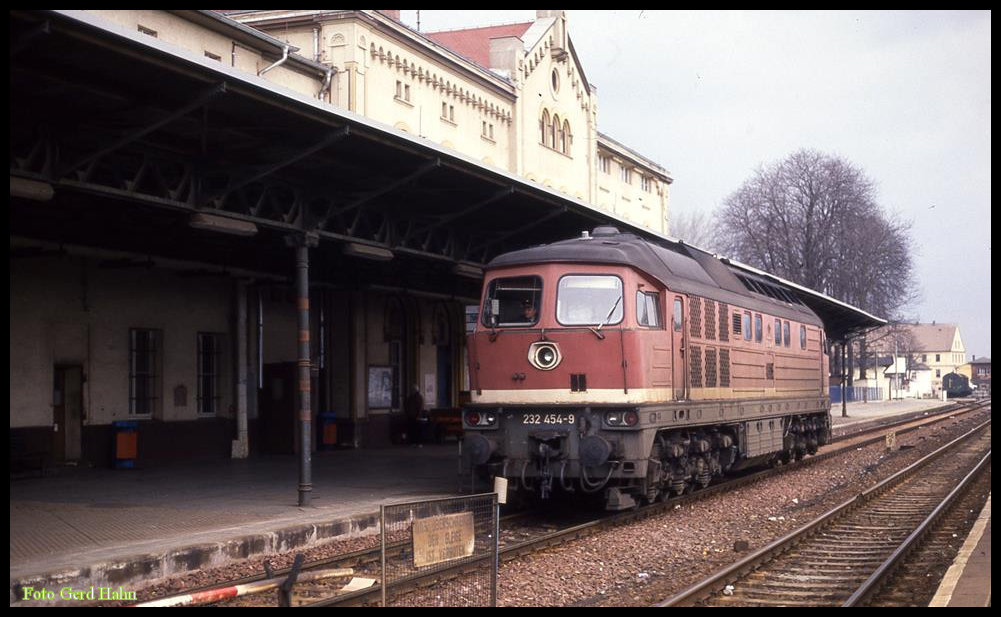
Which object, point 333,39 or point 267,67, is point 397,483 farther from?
point 333,39

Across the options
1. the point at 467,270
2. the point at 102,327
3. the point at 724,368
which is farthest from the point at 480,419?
the point at 102,327

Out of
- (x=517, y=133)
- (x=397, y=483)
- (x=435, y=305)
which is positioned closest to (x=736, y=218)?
(x=517, y=133)

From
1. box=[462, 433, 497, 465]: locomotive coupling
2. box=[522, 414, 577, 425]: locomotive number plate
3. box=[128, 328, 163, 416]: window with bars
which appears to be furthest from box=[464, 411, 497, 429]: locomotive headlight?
box=[128, 328, 163, 416]: window with bars

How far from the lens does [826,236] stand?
5584 centimetres

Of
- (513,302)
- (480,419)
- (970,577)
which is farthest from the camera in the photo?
(513,302)

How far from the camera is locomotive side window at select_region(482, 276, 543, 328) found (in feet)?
46.8

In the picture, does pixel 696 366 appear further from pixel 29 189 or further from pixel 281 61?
pixel 281 61

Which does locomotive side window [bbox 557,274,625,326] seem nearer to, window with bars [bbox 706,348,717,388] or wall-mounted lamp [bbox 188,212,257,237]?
window with bars [bbox 706,348,717,388]

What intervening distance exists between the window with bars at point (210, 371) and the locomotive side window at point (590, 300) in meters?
10.1

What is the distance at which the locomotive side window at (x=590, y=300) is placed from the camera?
1395 cm

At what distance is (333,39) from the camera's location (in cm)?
2664

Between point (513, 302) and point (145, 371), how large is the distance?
9.09 m

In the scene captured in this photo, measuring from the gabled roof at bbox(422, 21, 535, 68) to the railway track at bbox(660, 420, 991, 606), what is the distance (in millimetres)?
23114

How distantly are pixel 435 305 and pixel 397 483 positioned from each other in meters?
11.4
